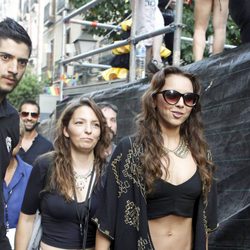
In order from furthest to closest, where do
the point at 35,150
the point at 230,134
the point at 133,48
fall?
the point at 35,150, the point at 133,48, the point at 230,134

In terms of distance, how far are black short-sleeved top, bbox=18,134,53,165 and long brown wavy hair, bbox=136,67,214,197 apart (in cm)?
314

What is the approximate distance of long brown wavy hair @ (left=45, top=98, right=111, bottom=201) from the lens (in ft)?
11.6

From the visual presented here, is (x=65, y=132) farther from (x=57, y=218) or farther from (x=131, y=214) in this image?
(x=131, y=214)

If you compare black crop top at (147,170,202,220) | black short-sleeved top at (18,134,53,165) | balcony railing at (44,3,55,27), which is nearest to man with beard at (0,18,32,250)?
black crop top at (147,170,202,220)

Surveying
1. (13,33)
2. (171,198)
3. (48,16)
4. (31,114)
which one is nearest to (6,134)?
(13,33)

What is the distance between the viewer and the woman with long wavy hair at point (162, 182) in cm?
292

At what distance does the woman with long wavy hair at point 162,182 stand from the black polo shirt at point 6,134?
506mm

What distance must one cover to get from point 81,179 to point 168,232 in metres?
0.84

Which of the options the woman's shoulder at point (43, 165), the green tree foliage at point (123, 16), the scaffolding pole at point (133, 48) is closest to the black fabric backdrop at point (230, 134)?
the woman's shoulder at point (43, 165)

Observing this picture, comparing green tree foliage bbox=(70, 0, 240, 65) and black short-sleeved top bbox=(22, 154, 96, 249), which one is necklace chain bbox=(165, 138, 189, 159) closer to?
black short-sleeved top bbox=(22, 154, 96, 249)

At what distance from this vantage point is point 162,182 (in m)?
2.93

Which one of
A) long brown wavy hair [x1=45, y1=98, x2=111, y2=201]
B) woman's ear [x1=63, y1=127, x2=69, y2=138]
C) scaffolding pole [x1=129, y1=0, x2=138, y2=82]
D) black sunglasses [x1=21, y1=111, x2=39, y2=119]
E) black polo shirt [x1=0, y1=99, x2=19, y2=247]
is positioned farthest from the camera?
black sunglasses [x1=21, y1=111, x2=39, y2=119]

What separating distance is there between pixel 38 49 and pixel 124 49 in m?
31.4

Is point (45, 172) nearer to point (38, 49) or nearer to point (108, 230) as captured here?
point (108, 230)
